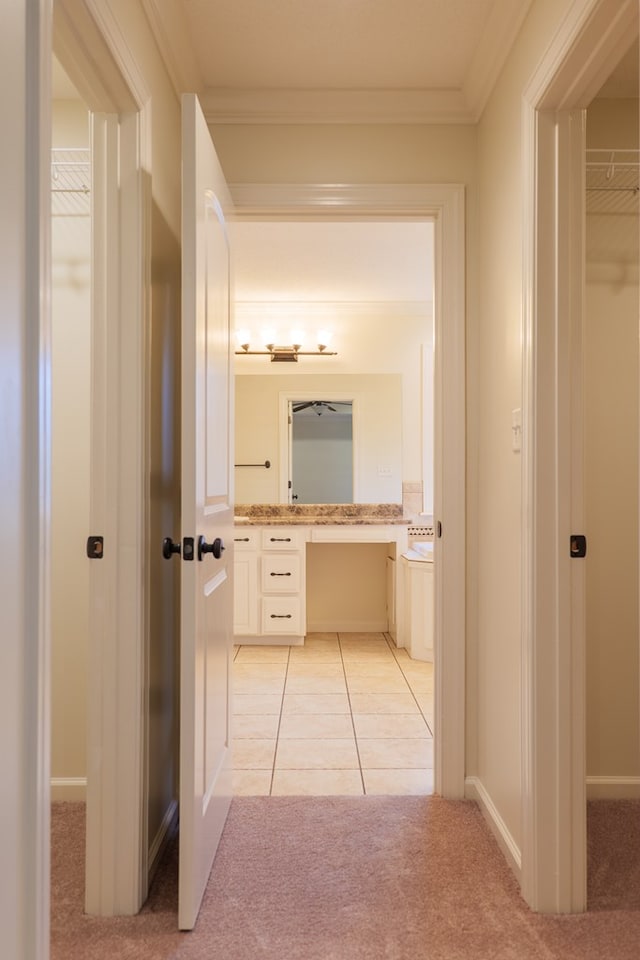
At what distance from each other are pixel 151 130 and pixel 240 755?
226cm

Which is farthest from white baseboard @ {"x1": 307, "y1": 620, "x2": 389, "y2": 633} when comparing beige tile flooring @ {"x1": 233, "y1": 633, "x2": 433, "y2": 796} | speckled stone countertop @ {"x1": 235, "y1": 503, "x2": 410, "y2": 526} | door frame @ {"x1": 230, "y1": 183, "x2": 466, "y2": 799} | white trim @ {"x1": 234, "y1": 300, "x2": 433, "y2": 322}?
door frame @ {"x1": 230, "y1": 183, "x2": 466, "y2": 799}

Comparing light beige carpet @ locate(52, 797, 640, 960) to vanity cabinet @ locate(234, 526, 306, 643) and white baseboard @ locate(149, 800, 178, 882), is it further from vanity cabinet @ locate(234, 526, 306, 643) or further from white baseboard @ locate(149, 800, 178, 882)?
vanity cabinet @ locate(234, 526, 306, 643)

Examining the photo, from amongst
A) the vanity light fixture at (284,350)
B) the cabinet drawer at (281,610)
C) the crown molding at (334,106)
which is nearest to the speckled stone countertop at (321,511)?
the cabinet drawer at (281,610)

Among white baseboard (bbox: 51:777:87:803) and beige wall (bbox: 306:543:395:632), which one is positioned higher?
beige wall (bbox: 306:543:395:632)

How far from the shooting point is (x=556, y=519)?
1.65 m

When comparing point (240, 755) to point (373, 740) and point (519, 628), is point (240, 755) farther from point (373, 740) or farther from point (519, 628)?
point (519, 628)

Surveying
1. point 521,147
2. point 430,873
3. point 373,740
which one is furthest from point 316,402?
point 430,873

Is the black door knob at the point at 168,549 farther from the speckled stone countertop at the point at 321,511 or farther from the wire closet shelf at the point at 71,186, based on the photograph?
the speckled stone countertop at the point at 321,511

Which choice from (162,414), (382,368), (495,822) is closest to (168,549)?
(162,414)

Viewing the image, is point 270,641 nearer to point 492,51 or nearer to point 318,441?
point 318,441

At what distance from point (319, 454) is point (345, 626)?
4.28 feet

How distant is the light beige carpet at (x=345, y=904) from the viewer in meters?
1.50

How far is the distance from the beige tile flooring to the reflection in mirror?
3.61 feet

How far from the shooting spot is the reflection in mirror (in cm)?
482
